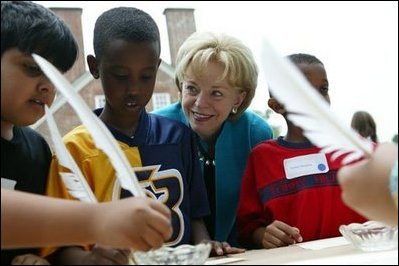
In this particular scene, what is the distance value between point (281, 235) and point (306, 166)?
0.35 meters

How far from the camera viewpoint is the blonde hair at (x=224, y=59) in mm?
1971

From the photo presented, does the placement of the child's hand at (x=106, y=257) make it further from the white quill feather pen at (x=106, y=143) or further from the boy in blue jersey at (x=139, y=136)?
the boy in blue jersey at (x=139, y=136)

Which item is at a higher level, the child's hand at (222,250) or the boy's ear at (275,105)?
the boy's ear at (275,105)

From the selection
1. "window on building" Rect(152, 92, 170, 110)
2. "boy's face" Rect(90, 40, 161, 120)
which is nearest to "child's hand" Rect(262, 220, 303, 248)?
"boy's face" Rect(90, 40, 161, 120)

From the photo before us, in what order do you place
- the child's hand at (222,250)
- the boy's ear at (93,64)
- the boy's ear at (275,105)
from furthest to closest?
the boy's ear at (275,105)
the boy's ear at (93,64)
the child's hand at (222,250)

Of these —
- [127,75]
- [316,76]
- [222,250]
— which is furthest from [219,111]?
[222,250]

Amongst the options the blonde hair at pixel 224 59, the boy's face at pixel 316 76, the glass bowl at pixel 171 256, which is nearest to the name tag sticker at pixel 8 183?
the glass bowl at pixel 171 256

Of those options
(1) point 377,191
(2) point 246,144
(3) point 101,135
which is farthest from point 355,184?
(2) point 246,144

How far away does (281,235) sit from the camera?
151 centimetres

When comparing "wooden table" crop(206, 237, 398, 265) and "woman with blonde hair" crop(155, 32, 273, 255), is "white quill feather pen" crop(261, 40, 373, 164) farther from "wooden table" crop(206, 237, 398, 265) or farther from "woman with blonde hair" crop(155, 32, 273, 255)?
"woman with blonde hair" crop(155, 32, 273, 255)

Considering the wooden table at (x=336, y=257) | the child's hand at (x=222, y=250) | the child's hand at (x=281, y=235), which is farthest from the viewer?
the child's hand at (x=281, y=235)

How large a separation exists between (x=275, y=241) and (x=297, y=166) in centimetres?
36

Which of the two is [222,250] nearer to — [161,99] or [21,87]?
[21,87]

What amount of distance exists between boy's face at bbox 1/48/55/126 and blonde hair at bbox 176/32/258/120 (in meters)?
0.90
